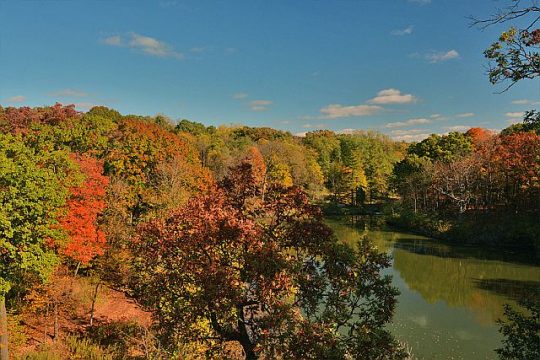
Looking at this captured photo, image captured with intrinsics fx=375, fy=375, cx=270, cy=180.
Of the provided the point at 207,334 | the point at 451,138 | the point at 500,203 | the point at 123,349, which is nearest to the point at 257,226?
the point at 207,334

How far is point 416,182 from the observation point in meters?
49.2

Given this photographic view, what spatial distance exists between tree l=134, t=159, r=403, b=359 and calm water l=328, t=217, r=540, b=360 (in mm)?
10440

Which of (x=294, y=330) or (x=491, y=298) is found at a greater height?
(x=294, y=330)

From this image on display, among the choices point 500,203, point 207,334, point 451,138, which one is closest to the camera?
point 207,334

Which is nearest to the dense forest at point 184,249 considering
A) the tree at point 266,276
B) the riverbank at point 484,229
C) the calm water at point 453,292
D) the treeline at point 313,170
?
the tree at point 266,276

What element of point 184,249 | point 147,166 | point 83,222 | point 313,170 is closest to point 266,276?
point 184,249

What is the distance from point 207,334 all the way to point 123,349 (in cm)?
740

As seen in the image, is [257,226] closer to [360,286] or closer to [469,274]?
[360,286]

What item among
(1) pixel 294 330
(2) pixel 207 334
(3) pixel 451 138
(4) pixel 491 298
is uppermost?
(3) pixel 451 138

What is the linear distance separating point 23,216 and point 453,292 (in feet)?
77.9

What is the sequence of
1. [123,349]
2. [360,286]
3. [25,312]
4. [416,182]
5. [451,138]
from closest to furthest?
[360,286] → [123,349] → [25,312] → [416,182] → [451,138]

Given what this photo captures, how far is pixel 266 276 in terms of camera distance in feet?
25.1

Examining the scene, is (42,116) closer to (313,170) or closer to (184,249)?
(184,249)

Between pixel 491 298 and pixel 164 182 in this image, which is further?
pixel 164 182
